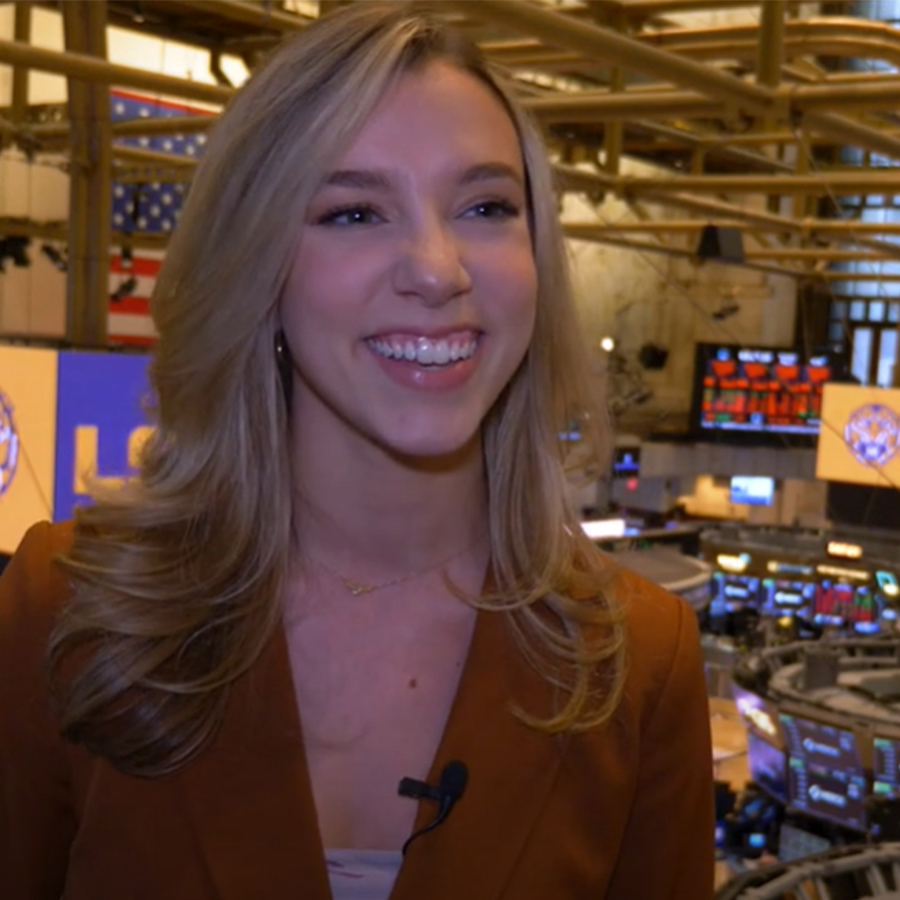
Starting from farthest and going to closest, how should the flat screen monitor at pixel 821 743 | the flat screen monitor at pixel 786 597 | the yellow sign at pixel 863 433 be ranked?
the flat screen monitor at pixel 786 597 → the yellow sign at pixel 863 433 → the flat screen monitor at pixel 821 743

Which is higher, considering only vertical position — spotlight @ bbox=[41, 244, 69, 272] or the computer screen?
spotlight @ bbox=[41, 244, 69, 272]

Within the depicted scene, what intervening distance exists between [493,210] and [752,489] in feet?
72.7

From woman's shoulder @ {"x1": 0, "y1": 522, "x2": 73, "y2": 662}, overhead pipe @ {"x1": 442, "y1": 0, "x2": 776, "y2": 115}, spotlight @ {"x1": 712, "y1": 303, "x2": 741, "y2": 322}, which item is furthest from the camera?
spotlight @ {"x1": 712, "y1": 303, "x2": 741, "y2": 322}

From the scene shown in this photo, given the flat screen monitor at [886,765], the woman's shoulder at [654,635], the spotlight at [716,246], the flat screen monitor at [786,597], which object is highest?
the spotlight at [716,246]

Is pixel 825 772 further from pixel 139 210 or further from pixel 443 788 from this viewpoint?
pixel 443 788

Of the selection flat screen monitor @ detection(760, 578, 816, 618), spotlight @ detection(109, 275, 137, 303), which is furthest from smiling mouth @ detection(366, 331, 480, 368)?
flat screen monitor @ detection(760, 578, 816, 618)

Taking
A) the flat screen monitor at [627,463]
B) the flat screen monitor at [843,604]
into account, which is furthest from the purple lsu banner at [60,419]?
the flat screen monitor at [627,463]

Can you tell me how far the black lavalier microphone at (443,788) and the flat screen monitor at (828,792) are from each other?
9.43 metres

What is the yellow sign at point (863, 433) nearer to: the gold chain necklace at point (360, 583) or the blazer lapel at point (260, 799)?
the gold chain necklace at point (360, 583)

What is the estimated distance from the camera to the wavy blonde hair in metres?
1.36

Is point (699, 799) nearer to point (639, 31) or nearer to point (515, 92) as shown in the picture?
point (515, 92)

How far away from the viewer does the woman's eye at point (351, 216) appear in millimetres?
1361

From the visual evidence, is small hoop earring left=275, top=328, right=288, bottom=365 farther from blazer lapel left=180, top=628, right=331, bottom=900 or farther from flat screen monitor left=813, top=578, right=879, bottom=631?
flat screen monitor left=813, top=578, right=879, bottom=631

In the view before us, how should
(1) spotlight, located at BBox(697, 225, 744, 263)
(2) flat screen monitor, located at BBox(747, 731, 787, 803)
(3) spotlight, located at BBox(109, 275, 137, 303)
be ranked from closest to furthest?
(1) spotlight, located at BBox(697, 225, 744, 263) → (2) flat screen monitor, located at BBox(747, 731, 787, 803) → (3) spotlight, located at BBox(109, 275, 137, 303)
